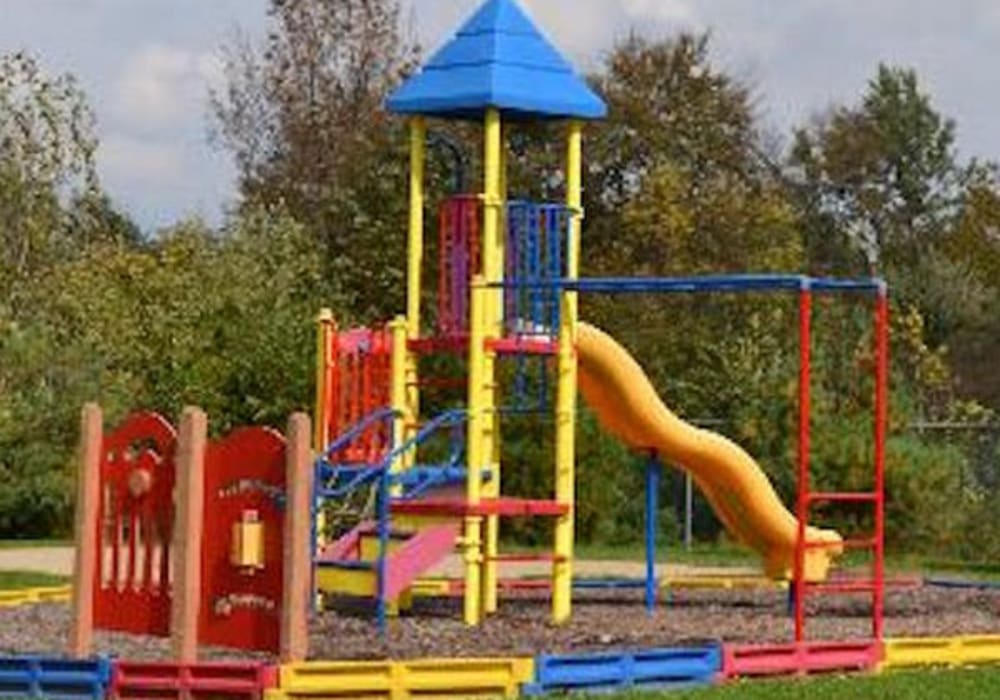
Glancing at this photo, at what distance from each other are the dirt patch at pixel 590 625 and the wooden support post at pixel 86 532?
67 cm

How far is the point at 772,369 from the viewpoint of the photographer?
113 feet

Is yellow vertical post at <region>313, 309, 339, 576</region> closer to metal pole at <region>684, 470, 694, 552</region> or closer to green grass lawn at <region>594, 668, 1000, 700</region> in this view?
green grass lawn at <region>594, 668, 1000, 700</region>

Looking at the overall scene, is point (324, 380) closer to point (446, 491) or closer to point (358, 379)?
point (358, 379)

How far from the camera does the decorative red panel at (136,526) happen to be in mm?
13414

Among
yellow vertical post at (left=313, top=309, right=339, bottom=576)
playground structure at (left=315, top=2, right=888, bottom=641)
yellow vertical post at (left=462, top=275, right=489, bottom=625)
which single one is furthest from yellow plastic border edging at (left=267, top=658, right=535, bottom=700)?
yellow vertical post at (left=313, top=309, right=339, bottom=576)

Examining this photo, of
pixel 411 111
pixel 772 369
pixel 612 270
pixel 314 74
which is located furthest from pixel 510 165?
pixel 411 111

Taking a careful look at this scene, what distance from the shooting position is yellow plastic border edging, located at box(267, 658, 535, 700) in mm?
12070

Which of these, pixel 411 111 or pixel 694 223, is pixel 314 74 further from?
pixel 411 111

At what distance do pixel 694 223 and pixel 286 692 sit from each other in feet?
124

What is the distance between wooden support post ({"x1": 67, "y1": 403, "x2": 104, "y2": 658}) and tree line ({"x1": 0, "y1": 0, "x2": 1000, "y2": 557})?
21.8 feet

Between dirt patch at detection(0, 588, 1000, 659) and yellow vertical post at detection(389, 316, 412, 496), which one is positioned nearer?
dirt patch at detection(0, 588, 1000, 659)

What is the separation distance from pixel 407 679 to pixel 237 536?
4.42ft

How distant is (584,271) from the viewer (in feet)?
161

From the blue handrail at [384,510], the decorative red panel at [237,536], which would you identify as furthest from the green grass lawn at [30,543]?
the decorative red panel at [237,536]
